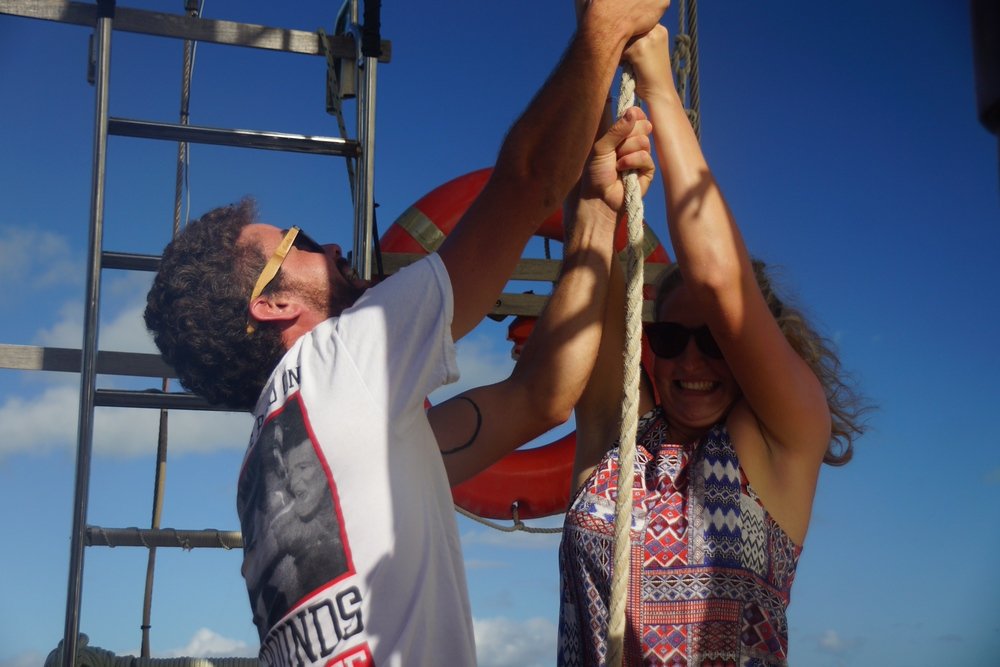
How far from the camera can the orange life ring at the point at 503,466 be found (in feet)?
11.3

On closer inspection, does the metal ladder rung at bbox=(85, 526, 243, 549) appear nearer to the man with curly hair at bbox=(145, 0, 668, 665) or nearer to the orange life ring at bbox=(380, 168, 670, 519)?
the man with curly hair at bbox=(145, 0, 668, 665)

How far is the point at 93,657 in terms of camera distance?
2129mm

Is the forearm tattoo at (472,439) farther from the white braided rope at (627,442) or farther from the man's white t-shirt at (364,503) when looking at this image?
the white braided rope at (627,442)

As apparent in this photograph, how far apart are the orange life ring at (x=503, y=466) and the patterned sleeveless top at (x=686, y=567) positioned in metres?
2.08

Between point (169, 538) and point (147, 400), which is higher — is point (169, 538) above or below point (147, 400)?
below

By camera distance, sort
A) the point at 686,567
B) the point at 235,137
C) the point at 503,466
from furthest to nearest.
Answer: the point at 503,466 → the point at 235,137 → the point at 686,567

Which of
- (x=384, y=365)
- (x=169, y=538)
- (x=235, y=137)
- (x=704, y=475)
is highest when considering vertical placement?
(x=235, y=137)

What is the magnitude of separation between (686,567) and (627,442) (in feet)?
0.82

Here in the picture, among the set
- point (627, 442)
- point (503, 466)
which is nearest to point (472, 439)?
point (627, 442)

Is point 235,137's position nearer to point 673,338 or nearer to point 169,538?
point 169,538

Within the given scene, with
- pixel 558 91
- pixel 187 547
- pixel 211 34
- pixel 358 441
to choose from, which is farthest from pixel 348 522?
pixel 211 34

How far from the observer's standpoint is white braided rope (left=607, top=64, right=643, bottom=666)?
3.57 feet

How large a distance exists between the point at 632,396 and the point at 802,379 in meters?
0.31

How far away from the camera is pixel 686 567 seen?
1290 mm
